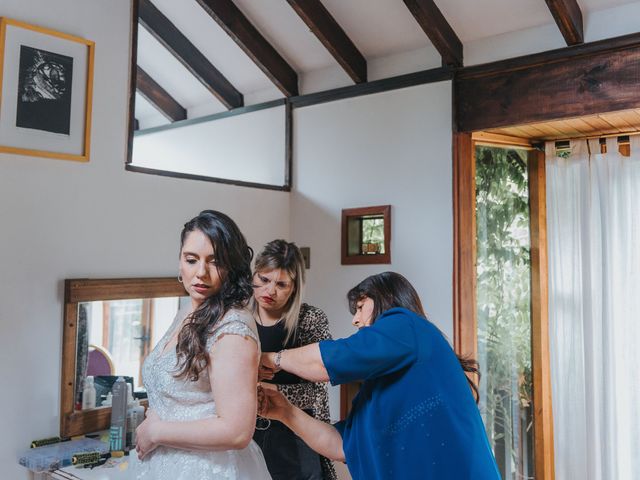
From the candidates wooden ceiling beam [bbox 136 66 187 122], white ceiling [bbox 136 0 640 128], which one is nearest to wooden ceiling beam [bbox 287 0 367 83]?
white ceiling [bbox 136 0 640 128]

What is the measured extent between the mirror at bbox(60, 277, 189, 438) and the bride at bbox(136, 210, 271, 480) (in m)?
1.44

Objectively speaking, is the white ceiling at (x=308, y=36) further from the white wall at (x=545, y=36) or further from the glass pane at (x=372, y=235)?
the glass pane at (x=372, y=235)

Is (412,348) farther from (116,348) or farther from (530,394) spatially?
(530,394)

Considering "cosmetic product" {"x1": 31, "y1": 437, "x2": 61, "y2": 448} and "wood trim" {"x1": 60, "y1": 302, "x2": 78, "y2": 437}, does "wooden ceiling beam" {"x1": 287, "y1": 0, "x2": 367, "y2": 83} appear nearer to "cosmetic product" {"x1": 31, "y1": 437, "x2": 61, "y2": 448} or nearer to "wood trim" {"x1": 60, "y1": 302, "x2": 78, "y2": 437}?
"wood trim" {"x1": 60, "y1": 302, "x2": 78, "y2": 437}

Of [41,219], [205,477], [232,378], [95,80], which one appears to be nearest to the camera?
[232,378]

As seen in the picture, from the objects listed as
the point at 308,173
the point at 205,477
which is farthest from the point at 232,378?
the point at 308,173

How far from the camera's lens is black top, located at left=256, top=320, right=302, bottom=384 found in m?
2.35

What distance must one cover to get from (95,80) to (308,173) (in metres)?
1.46

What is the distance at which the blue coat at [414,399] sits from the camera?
1378 millimetres

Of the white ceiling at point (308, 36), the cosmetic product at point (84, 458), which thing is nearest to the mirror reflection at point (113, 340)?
the cosmetic product at point (84, 458)

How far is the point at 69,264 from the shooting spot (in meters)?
2.82

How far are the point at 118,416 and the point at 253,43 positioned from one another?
232 cm

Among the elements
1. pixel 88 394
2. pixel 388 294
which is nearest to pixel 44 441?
pixel 88 394

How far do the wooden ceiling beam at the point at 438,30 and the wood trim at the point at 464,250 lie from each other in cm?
42
